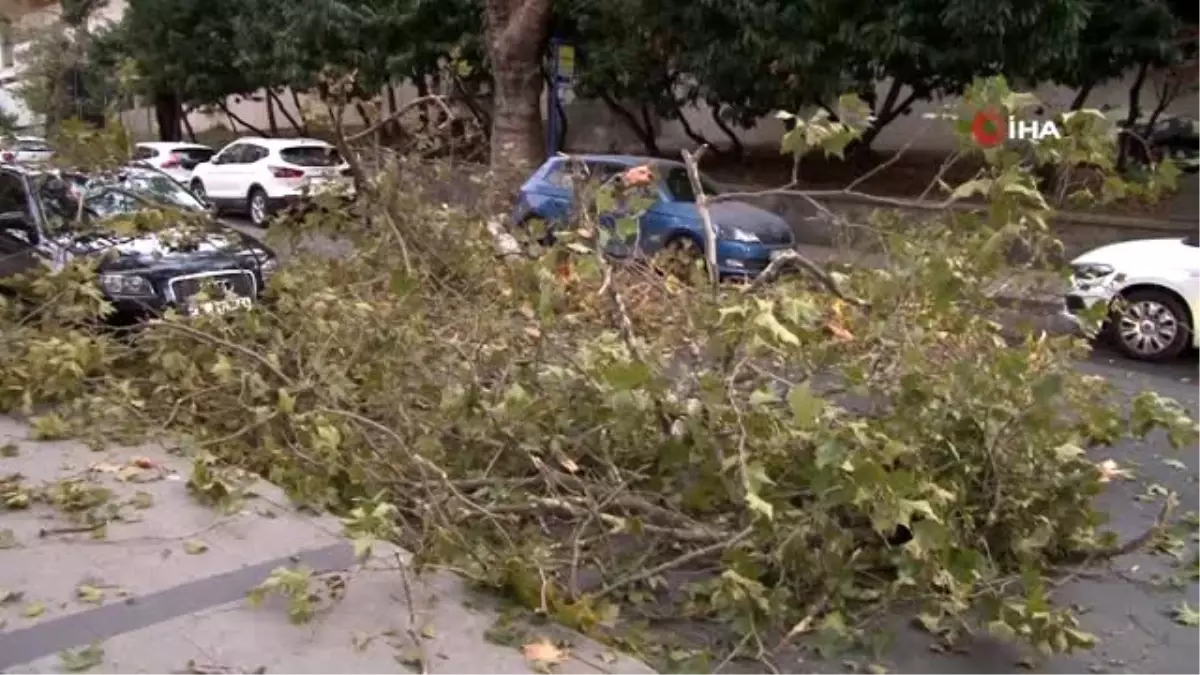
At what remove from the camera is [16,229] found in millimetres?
8750

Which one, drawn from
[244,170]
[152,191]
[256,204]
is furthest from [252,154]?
[152,191]

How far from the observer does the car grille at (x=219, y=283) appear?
8.21m

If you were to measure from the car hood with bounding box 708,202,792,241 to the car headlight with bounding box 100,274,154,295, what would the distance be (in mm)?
6843

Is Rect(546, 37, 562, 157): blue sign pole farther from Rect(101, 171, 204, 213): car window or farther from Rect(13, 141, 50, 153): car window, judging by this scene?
Rect(101, 171, 204, 213): car window

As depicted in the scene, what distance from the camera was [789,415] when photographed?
190 inches

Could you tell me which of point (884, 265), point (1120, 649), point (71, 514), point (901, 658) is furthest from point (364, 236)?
point (1120, 649)

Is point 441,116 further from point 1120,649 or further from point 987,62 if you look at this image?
point 987,62

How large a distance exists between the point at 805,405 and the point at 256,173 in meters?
19.1

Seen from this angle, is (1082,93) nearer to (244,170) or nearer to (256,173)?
(256,173)

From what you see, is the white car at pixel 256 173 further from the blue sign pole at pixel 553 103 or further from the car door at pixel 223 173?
the blue sign pole at pixel 553 103

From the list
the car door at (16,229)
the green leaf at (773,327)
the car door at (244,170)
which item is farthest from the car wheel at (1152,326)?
the car door at (244,170)

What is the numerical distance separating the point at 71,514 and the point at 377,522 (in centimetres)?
201

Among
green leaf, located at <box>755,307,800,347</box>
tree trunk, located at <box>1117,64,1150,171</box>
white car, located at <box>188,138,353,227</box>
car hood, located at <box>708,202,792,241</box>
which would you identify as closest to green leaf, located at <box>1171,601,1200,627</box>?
green leaf, located at <box>755,307,800,347</box>

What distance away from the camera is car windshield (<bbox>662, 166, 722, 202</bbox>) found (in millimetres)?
13867
